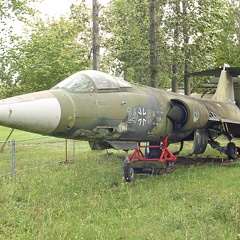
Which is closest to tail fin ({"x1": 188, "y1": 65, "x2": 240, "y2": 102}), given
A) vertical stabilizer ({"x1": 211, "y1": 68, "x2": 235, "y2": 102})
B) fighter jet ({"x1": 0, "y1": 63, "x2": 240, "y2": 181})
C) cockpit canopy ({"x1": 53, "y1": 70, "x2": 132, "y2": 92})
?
vertical stabilizer ({"x1": 211, "y1": 68, "x2": 235, "y2": 102})

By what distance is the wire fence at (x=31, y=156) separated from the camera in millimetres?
9942

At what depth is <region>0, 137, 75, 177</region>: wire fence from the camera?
9.94 metres

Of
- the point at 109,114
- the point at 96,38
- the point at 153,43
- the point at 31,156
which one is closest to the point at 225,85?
the point at 153,43

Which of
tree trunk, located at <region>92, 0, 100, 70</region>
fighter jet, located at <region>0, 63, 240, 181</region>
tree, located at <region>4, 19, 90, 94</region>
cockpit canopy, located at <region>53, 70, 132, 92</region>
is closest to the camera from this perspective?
fighter jet, located at <region>0, 63, 240, 181</region>

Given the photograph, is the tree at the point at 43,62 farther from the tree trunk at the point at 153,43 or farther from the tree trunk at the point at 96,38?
the tree trunk at the point at 153,43

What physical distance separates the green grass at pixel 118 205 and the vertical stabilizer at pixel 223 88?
396cm

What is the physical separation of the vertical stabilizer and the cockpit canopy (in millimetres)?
6294

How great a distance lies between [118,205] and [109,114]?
1.76 m

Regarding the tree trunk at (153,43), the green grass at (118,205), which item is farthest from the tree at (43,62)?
the green grass at (118,205)

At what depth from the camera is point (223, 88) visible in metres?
12.6

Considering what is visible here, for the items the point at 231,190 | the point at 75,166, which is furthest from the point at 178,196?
the point at 75,166

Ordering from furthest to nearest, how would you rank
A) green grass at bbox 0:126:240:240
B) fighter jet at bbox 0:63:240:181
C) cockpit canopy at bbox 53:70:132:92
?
cockpit canopy at bbox 53:70:132:92 < fighter jet at bbox 0:63:240:181 < green grass at bbox 0:126:240:240

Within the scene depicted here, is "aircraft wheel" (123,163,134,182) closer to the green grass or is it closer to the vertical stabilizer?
the green grass

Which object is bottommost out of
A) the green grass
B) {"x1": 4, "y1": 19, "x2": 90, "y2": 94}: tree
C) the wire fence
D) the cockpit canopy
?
the wire fence
